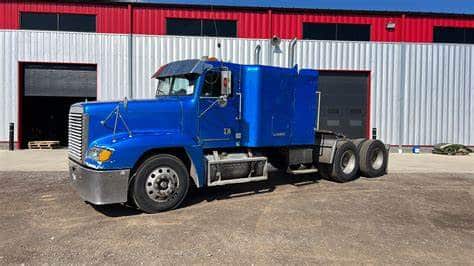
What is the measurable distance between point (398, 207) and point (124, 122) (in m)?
5.24

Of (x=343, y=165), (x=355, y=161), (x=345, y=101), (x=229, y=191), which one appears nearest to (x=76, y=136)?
(x=229, y=191)

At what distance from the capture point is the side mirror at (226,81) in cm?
828

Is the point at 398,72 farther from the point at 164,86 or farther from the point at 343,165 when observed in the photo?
the point at 164,86

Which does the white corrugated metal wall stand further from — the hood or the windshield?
the hood

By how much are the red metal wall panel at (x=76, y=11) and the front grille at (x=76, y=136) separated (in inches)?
479

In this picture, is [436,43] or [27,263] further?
[436,43]

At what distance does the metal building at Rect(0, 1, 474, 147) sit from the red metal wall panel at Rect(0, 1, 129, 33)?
0.14ft

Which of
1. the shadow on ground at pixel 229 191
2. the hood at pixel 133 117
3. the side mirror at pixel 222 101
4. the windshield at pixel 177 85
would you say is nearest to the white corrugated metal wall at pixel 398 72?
the shadow on ground at pixel 229 191

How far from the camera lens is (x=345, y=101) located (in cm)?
2016

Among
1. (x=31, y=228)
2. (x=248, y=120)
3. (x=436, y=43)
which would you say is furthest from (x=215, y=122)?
(x=436, y=43)

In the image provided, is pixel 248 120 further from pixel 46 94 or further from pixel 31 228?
pixel 46 94

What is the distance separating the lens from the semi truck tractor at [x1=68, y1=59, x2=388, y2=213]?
23.7 feet

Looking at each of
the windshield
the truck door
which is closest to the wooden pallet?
the windshield

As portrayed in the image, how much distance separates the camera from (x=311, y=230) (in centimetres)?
650
